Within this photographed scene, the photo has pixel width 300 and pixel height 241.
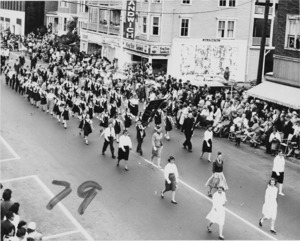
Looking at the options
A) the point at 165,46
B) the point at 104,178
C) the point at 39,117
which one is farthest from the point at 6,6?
the point at 104,178

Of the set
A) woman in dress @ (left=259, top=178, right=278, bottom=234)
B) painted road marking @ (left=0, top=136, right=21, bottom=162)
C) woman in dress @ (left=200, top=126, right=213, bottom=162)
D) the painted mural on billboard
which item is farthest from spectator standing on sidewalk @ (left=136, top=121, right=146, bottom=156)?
the painted mural on billboard

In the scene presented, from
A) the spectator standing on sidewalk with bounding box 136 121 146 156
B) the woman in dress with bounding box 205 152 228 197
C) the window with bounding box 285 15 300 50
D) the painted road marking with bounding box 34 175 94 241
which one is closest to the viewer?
the painted road marking with bounding box 34 175 94 241

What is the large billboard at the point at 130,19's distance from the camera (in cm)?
4071

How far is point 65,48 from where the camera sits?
53406 millimetres

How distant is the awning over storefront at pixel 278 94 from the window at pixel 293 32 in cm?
218

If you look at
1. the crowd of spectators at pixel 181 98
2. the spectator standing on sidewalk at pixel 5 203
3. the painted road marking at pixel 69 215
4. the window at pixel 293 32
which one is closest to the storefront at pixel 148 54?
the crowd of spectators at pixel 181 98

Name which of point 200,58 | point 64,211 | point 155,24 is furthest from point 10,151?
point 155,24

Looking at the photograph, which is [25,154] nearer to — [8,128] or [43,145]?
[43,145]

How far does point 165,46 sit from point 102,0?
1242 cm

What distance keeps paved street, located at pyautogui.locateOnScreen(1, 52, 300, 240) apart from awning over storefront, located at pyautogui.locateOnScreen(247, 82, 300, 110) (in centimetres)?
455

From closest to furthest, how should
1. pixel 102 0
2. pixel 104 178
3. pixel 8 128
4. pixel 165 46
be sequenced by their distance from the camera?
pixel 104 178
pixel 8 128
pixel 165 46
pixel 102 0

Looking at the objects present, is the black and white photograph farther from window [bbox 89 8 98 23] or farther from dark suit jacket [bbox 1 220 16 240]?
window [bbox 89 8 98 23]

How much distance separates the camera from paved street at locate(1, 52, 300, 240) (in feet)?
45.0

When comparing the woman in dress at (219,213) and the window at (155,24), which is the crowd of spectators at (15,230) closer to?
the woman in dress at (219,213)
